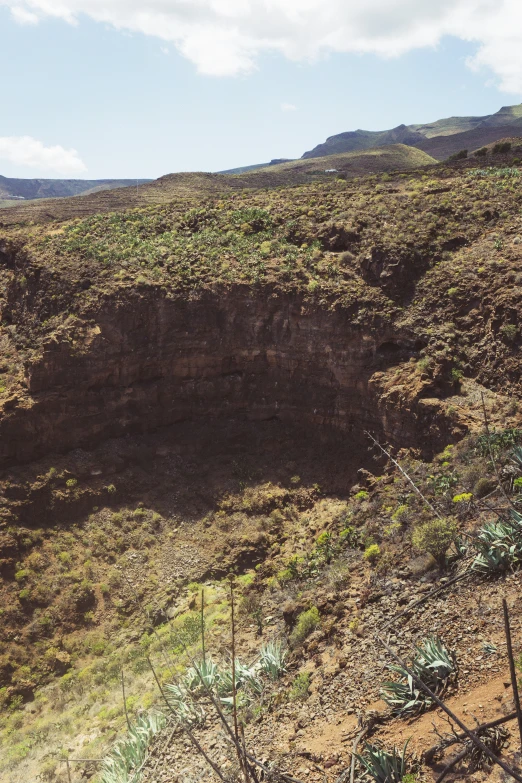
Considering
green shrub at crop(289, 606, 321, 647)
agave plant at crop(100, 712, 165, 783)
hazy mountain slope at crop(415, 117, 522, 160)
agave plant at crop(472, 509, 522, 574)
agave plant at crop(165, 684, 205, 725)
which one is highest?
hazy mountain slope at crop(415, 117, 522, 160)

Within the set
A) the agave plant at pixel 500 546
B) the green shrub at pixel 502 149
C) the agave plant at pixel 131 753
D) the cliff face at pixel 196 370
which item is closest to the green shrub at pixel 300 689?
the agave plant at pixel 131 753

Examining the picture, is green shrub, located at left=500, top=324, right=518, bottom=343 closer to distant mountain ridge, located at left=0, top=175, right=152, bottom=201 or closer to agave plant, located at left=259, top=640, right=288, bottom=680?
agave plant, located at left=259, top=640, right=288, bottom=680

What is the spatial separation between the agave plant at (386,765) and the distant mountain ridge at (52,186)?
151 m

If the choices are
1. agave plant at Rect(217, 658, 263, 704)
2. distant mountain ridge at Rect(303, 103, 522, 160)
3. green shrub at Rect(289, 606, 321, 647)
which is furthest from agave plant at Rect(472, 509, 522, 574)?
distant mountain ridge at Rect(303, 103, 522, 160)

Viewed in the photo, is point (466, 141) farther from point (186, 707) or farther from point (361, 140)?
point (186, 707)

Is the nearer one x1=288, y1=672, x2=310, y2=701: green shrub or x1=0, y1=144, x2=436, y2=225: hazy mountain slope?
x1=288, y1=672, x2=310, y2=701: green shrub

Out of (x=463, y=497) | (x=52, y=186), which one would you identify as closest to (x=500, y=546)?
(x=463, y=497)

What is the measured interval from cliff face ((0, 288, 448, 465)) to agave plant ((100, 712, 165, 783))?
1227 cm

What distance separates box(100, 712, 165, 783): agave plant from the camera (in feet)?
35.4

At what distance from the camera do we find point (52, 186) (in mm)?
152625

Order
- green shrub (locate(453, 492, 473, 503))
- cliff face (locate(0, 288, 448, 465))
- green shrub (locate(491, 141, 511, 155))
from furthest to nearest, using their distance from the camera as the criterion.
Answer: green shrub (locate(491, 141, 511, 155)) → cliff face (locate(0, 288, 448, 465)) → green shrub (locate(453, 492, 473, 503))

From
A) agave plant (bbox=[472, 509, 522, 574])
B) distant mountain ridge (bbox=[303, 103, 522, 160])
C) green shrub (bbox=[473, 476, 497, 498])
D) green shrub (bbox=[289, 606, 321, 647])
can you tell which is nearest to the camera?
agave plant (bbox=[472, 509, 522, 574])

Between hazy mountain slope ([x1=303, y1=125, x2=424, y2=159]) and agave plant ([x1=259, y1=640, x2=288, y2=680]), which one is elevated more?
hazy mountain slope ([x1=303, y1=125, x2=424, y2=159])

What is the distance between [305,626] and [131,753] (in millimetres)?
4544
